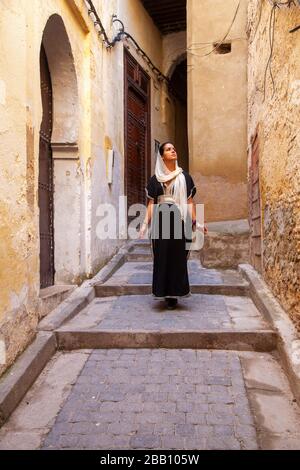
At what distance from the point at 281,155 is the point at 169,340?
6.30 feet

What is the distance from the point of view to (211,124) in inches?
290

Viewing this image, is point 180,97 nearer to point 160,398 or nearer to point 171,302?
point 171,302

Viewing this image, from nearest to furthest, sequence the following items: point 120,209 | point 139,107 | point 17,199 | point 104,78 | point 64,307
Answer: point 17,199 < point 64,307 < point 104,78 < point 120,209 < point 139,107

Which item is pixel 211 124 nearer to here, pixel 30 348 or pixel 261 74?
pixel 261 74

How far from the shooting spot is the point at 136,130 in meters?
8.84

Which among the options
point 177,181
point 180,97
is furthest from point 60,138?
point 180,97

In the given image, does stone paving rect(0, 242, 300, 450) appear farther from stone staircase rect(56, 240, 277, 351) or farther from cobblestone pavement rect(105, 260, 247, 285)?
cobblestone pavement rect(105, 260, 247, 285)

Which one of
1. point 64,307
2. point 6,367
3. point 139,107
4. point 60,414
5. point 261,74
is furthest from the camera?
point 139,107

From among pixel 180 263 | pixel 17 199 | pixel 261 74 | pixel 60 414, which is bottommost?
pixel 60 414

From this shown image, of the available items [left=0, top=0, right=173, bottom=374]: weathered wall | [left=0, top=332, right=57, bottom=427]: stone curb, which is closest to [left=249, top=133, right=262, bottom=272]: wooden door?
[left=0, top=0, right=173, bottom=374]: weathered wall

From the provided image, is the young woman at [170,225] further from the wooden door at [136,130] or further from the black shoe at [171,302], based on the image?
the wooden door at [136,130]

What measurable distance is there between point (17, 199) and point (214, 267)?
3.92 m

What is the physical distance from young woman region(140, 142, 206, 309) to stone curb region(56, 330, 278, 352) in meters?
0.88

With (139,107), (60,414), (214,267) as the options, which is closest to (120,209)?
(214,267)
